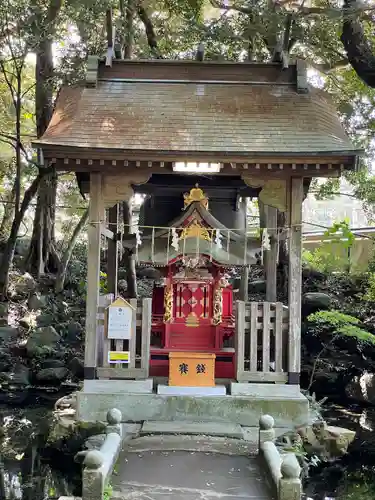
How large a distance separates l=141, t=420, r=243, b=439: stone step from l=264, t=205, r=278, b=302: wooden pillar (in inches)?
112

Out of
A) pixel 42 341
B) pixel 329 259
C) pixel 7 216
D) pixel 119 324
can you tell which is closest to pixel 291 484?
pixel 119 324

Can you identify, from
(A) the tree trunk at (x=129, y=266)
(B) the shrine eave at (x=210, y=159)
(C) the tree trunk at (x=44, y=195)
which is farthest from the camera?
(C) the tree trunk at (x=44, y=195)

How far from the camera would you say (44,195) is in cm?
1844

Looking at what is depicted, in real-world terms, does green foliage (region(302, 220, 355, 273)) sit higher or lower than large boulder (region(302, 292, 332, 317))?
higher

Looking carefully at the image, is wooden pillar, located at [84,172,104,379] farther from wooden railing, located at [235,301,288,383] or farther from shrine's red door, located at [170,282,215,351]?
wooden railing, located at [235,301,288,383]

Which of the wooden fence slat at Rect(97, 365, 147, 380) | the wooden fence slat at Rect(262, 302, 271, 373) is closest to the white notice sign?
the wooden fence slat at Rect(97, 365, 147, 380)

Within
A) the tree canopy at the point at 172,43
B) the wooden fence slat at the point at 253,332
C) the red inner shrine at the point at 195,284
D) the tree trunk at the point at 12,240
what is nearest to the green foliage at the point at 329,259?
the tree canopy at the point at 172,43

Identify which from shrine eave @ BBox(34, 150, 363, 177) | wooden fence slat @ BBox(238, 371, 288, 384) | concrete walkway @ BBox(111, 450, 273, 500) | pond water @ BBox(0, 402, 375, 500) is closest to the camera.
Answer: concrete walkway @ BBox(111, 450, 273, 500)

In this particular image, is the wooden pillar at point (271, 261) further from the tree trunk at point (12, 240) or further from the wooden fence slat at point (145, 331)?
the tree trunk at point (12, 240)

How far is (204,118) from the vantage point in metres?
9.37

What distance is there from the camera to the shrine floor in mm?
5996

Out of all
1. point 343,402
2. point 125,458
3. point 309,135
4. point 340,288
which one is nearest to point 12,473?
point 125,458

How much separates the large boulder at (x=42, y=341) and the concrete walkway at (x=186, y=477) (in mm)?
9009

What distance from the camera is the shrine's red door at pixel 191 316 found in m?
9.73
